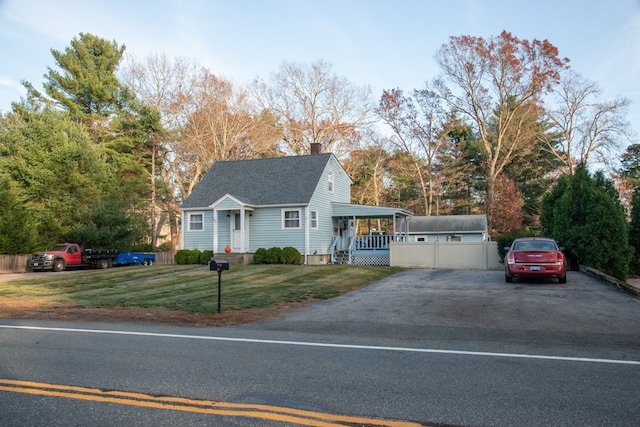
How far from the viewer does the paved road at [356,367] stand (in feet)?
15.2

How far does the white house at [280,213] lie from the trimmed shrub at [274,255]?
1252 mm

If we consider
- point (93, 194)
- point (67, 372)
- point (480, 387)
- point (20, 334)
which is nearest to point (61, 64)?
point (93, 194)

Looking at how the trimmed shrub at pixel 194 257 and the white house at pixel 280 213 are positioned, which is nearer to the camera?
the trimmed shrub at pixel 194 257

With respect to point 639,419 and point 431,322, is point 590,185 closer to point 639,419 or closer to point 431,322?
point 431,322

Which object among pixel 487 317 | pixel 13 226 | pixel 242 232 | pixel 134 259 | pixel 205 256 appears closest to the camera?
pixel 487 317

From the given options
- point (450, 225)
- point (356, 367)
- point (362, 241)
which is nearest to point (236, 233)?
point (362, 241)

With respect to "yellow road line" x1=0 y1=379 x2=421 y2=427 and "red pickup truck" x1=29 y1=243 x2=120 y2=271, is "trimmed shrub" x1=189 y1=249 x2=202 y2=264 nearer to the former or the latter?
"red pickup truck" x1=29 y1=243 x2=120 y2=271

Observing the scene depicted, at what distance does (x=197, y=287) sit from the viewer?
658 inches

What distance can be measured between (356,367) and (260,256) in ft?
67.5

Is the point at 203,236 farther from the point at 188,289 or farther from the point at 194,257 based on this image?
the point at 188,289

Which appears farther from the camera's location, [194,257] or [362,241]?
[362,241]

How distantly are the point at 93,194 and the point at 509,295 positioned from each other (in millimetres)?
29216

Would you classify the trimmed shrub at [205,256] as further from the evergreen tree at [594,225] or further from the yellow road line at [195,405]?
the yellow road line at [195,405]

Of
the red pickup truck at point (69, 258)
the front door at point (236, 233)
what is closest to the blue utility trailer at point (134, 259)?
the red pickup truck at point (69, 258)
